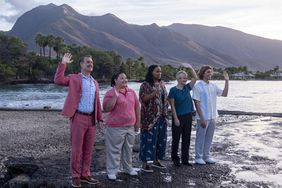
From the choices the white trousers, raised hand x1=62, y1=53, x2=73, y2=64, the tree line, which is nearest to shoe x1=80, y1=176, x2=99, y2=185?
raised hand x1=62, y1=53, x2=73, y2=64

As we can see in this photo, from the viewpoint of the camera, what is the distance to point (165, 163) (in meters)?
9.05

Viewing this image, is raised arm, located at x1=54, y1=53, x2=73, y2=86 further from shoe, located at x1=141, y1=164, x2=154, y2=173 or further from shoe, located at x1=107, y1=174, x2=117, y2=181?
shoe, located at x1=141, y1=164, x2=154, y2=173

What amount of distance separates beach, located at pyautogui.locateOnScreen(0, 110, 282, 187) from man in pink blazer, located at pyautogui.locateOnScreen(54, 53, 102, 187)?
50 cm

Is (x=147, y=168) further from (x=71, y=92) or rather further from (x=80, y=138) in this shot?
(x=71, y=92)

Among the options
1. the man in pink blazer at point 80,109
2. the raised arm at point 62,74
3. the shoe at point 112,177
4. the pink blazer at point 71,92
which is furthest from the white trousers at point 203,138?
the raised arm at point 62,74

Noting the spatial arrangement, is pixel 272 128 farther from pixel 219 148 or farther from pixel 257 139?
pixel 219 148

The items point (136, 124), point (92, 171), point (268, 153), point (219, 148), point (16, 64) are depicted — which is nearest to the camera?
point (136, 124)

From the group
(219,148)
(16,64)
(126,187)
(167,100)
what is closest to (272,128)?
(219,148)

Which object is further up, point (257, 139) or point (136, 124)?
point (136, 124)

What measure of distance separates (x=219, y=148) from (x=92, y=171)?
4712mm

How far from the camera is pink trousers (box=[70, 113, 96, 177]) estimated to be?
22.3 ft

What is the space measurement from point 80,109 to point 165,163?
3.01 metres

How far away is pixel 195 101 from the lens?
28.7ft

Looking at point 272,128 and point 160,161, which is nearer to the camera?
point 160,161
